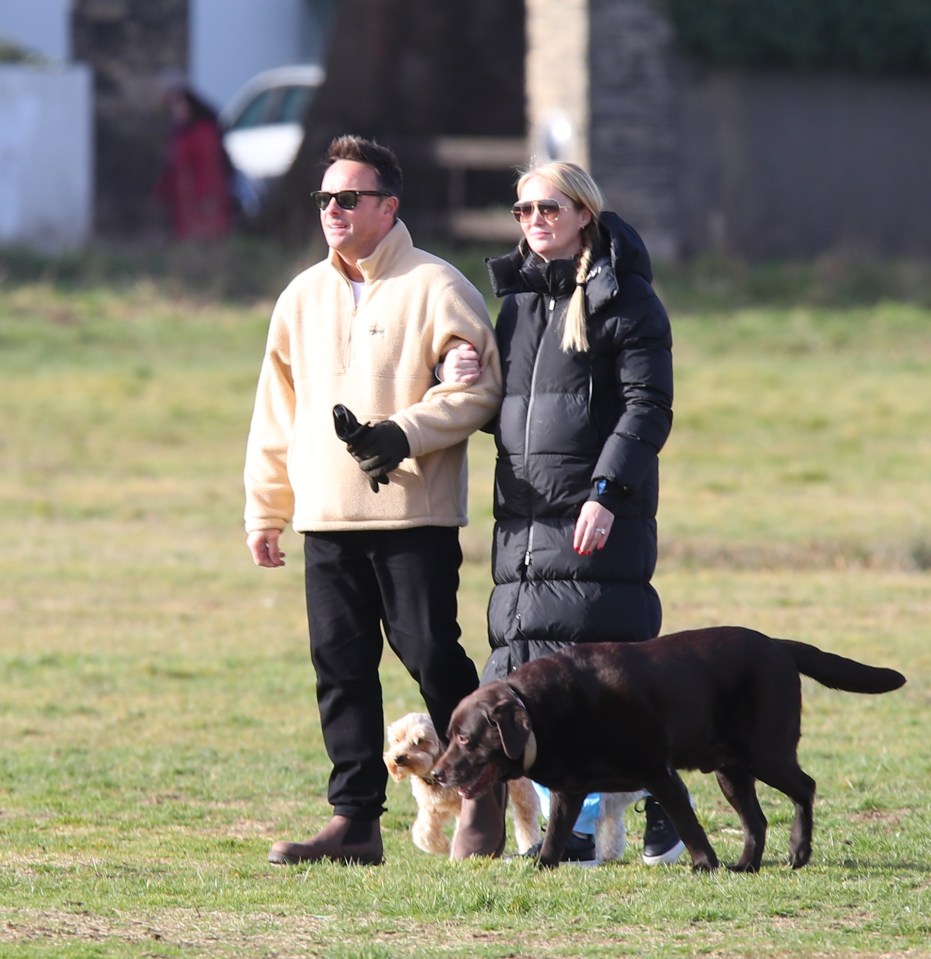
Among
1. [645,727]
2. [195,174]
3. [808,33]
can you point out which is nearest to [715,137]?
[808,33]

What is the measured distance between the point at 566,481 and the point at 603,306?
1.63 feet

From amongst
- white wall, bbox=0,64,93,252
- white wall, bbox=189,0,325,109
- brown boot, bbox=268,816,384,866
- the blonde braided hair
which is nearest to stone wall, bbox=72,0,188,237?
white wall, bbox=0,64,93,252

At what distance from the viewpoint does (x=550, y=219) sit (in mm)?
5758

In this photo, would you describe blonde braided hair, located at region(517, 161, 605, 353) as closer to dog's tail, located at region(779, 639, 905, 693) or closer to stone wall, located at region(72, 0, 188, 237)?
dog's tail, located at region(779, 639, 905, 693)

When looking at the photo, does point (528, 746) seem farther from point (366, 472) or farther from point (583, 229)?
point (583, 229)

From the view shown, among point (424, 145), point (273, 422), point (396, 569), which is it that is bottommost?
point (396, 569)

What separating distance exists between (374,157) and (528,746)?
1783 mm

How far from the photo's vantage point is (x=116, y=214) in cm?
2695

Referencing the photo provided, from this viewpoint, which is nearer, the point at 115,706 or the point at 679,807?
the point at 679,807

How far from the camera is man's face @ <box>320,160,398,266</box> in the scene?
19.3 feet

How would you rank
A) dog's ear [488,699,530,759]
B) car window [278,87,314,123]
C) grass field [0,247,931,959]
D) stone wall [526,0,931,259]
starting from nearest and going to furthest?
grass field [0,247,931,959] < dog's ear [488,699,530,759] < stone wall [526,0,931,259] < car window [278,87,314,123]

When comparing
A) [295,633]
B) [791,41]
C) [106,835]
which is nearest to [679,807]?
[106,835]

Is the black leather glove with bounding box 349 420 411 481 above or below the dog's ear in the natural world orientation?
above

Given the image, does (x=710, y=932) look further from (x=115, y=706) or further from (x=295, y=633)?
(x=295, y=633)
